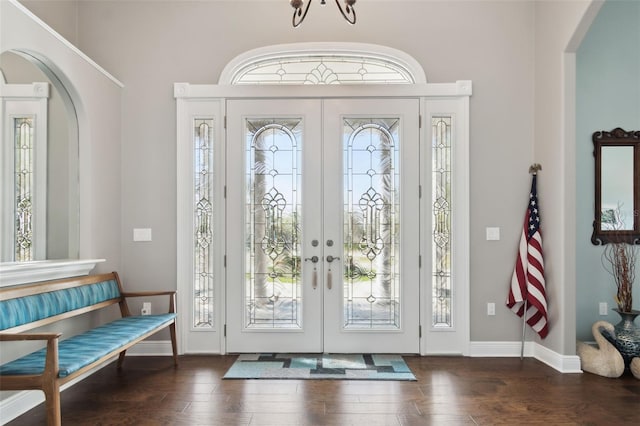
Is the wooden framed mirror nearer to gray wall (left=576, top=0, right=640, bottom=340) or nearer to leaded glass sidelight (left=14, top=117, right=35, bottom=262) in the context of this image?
gray wall (left=576, top=0, right=640, bottom=340)

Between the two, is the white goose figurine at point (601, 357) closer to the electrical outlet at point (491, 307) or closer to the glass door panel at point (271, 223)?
the electrical outlet at point (491, 307)

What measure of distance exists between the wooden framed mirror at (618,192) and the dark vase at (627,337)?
0.74m

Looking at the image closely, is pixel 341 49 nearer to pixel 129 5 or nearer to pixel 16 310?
pixel 129 5

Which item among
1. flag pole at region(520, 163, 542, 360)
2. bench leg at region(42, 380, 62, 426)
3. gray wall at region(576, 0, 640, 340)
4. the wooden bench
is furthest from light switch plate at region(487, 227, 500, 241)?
bench leg at region(42, 380, 62, 426)

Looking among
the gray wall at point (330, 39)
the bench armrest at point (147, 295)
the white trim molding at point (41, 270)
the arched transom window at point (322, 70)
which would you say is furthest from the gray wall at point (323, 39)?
Answer: the white trim molding at point (41, 270)

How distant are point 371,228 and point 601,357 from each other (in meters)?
2.21

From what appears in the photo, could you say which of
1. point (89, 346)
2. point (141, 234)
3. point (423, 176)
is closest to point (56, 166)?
point (141, 234)

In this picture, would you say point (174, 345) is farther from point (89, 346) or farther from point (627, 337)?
point (627, 337)

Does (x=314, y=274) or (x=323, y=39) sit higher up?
(x=323, y=39)

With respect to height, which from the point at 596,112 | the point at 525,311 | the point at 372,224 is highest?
the point at 596,112

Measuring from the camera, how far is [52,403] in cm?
241

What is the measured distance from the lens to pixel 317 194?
4289 mm

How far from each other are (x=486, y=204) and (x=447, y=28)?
1.74m

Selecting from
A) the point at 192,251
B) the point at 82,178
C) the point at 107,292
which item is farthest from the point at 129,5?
the point at 107,292
